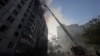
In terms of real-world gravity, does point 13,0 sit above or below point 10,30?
above

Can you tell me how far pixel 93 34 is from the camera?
31.9 m

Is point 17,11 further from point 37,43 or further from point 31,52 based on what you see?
point 37,43

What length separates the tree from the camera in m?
31.1

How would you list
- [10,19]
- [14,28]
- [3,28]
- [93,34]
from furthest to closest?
[93,34] → [14,28] → [10,19] → [3,28]

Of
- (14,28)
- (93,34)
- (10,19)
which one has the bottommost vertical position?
(93,34)

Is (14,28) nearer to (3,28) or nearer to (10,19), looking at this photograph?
(10,19)

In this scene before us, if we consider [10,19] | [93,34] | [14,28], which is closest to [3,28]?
[10,19]

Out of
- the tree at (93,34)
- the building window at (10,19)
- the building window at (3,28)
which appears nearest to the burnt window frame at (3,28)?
the building window at (3,28)

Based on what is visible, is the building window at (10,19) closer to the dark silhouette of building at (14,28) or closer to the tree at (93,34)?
the dark silhouette of building at (14,28)

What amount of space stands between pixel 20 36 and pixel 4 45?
24.8 ft

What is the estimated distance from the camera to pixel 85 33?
115ft

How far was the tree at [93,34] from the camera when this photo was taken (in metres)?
31.1

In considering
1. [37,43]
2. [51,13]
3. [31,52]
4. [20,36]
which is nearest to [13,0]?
[20,36]

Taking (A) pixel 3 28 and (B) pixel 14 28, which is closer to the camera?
(A) pixel 3 28
